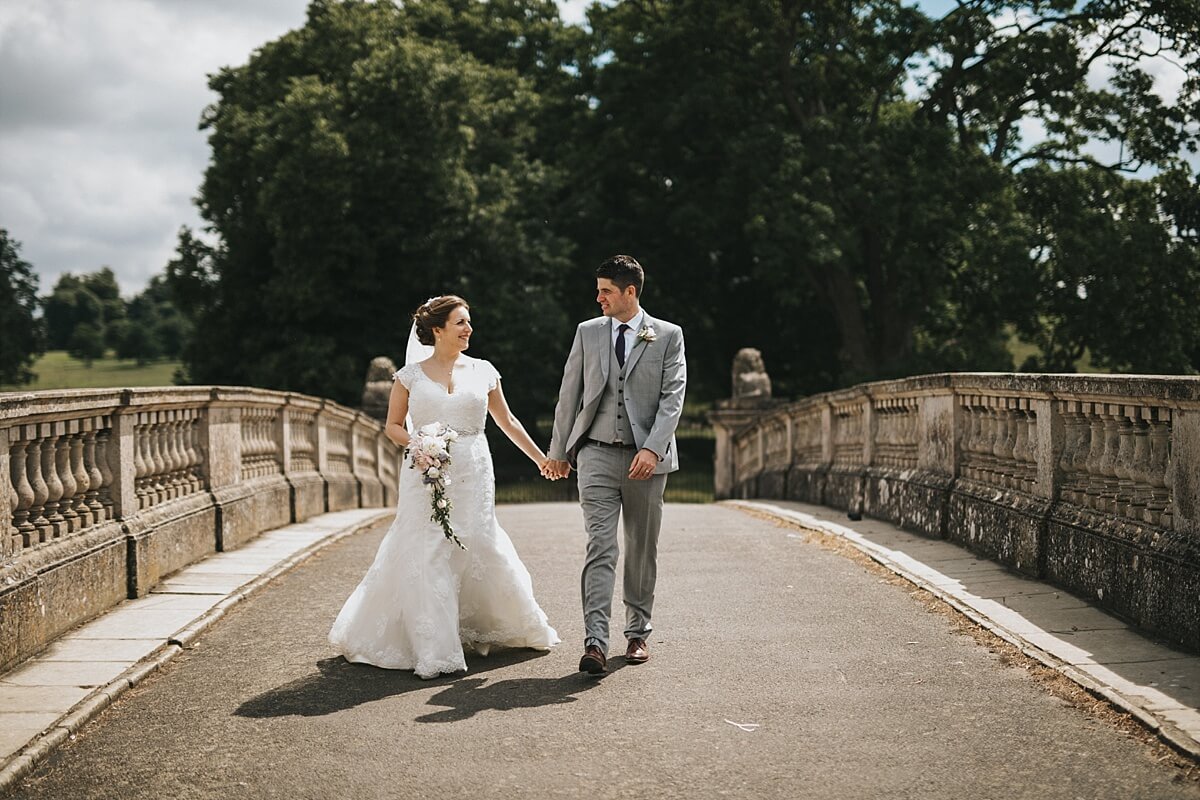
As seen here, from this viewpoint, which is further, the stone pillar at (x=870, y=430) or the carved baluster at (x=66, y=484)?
the stone pillar at (x=870, y=430)

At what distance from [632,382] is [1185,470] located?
8.86 ft

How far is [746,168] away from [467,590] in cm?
2350

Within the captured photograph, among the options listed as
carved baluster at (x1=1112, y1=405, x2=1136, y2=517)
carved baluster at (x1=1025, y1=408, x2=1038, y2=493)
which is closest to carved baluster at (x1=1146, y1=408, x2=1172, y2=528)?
carved baluster at (x1=1112, y1=405, x2=1136, y2=517)

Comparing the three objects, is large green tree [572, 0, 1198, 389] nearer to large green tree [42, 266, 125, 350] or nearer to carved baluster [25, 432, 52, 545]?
carved baluster [25, 432, 52, 545]

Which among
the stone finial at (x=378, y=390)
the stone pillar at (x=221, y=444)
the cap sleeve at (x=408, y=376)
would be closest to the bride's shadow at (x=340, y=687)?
the cap sleeve at (x=408, y=376)

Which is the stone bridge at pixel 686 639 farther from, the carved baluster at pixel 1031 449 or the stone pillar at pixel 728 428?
the stone pillar at pixel 728 428

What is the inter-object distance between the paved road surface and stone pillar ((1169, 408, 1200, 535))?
1.14m

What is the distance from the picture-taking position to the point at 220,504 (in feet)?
33.4

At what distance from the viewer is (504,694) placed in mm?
5891

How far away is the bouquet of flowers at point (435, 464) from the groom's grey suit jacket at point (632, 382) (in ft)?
1.87

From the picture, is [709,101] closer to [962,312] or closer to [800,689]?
[962,312]

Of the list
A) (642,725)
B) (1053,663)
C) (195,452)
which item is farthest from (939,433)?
(642,725)

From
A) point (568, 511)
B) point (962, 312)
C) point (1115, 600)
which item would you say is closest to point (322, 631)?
point (1115, 600)

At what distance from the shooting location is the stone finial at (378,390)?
2130cm
